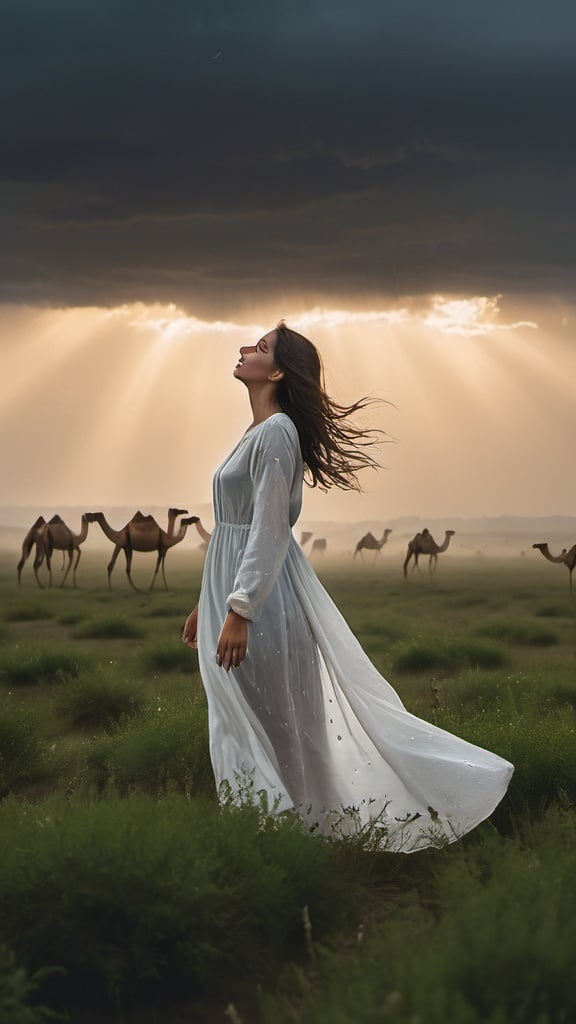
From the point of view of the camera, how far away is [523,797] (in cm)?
556

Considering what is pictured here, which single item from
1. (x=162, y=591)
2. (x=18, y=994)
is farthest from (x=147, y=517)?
(x=18, y=994)

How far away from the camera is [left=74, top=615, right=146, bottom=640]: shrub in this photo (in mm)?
17297

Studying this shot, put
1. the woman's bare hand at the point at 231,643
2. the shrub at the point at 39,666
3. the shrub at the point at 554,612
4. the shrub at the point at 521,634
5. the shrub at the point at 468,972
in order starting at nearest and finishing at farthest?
the shrub at the point at 468,972, the woman's bare hand at the point at 231,643, the shrub at the point at 39,666, the shrub at the point at 521,634, the shrub at the point at 554,612

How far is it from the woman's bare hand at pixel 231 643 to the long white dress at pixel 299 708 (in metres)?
Result: 0.08

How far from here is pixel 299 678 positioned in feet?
A: 15.9

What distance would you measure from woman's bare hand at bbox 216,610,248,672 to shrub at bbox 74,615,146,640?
13.2m

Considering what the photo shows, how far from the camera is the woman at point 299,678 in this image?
4.61 meters

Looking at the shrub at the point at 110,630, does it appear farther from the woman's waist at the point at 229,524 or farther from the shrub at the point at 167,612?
the woman's waist at the point at 229,524

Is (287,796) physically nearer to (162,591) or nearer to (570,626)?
(570,626)

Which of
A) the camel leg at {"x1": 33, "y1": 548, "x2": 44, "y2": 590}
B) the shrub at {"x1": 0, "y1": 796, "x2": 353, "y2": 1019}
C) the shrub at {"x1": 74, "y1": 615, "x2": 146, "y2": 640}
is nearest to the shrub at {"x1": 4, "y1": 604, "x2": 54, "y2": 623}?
the shrub at {"x1": 74, "y1": 615, "x2": 146, "y2": 640}

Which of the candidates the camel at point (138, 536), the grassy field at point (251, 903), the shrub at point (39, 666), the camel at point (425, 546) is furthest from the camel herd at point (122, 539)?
the grassy field at point (251, 903)

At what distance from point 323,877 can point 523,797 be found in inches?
68.1

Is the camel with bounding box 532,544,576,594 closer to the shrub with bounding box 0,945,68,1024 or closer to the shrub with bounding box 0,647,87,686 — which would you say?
the shrub with bounding box 0,647,87,686

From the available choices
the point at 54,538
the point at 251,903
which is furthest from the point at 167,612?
the point at 251,903
